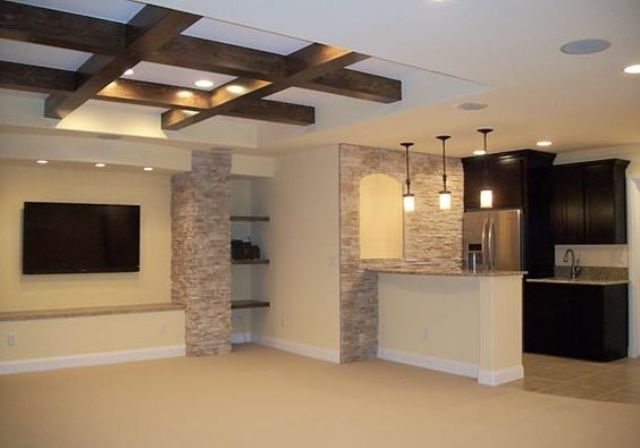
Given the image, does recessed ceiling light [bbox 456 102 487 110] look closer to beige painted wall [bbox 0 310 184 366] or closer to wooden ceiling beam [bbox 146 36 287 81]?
wooden ceiling beam [bbox 146 36 287 81]

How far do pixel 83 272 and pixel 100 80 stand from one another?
11.3 feet

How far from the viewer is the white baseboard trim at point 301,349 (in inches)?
286

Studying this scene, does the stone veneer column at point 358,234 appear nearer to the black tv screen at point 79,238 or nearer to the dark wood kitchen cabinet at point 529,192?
the dark wood kitchen cabinet at point 529,192

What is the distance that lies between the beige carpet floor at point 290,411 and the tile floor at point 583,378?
27 cm

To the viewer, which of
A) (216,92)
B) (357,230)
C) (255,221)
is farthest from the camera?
(255,221)

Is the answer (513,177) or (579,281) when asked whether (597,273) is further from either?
(513,177)

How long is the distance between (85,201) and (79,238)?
473mm

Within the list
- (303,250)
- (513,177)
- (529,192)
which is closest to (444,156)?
(513,177)

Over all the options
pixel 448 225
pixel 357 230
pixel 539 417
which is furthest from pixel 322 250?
pixel 539 417

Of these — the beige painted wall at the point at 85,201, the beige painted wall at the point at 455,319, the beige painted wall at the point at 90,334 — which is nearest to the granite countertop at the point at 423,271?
the beige painted wall at the point at 455,319

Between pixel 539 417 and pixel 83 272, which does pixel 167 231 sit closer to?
pixel 83 272

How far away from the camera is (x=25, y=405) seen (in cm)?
521

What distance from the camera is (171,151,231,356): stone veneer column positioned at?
25.2 ft

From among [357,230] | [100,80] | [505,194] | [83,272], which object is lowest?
[83,272]
